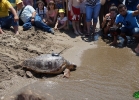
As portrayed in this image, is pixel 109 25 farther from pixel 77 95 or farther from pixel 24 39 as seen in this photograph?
pixel 77 95

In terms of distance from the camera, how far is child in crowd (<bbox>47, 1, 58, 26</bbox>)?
24.4ft

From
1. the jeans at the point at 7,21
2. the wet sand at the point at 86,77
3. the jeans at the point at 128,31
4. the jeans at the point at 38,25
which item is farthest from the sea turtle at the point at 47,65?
the jeans at the point at 128,31

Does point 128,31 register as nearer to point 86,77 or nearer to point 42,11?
point 86,77

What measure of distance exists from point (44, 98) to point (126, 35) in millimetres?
3599

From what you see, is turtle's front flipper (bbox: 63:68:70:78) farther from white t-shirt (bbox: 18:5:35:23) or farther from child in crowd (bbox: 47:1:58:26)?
child in crowd (bbox: 47:1:58:26)

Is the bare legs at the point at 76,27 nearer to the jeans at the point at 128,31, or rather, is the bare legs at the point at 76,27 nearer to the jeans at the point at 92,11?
the jeans at the point at 92,11

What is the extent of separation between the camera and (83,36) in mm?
7312

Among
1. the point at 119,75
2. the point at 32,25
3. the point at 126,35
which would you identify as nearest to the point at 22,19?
the point at 32,25

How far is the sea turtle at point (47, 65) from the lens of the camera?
496 centimetres

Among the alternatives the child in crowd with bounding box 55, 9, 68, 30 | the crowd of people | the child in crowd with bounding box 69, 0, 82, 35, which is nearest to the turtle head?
the crowd of people

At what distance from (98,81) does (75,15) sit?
300cm

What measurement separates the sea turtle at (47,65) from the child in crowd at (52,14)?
8.75 ft

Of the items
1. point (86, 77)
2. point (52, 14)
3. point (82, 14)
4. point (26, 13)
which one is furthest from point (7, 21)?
point (86, 77)

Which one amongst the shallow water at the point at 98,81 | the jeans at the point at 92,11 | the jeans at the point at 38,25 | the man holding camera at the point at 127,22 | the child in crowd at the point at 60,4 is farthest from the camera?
the child in crowd at the point at 60,4
